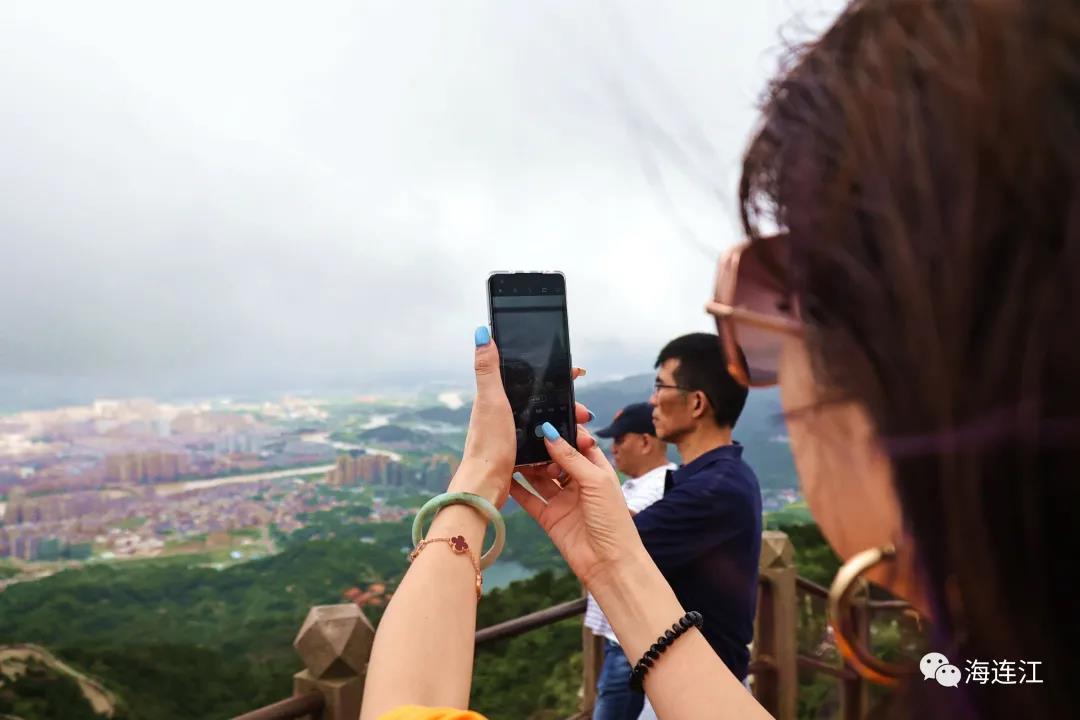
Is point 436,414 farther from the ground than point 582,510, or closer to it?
closer to it

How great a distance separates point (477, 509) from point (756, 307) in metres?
0.48

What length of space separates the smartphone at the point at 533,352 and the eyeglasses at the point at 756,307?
0.54m

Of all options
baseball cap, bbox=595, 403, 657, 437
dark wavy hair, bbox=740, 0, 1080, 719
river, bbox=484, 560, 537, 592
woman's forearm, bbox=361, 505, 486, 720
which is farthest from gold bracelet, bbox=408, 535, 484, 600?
river, bbox=484, 560, 537, 592

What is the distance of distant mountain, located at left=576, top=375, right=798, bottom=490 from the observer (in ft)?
2.23

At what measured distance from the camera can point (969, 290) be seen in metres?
0.45

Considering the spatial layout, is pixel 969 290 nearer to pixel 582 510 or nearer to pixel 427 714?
pixel 427 714

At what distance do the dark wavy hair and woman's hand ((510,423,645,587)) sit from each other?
534 millimetres

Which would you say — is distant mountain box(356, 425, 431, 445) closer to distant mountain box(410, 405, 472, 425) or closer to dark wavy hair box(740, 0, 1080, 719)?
distant mountain box(410, 405, 472, 425)

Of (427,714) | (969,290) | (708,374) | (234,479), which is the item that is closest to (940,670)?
(969,290)

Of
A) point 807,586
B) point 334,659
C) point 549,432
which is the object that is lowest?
point 807,586

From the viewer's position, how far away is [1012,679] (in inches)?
19.6

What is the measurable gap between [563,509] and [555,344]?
33 centimetres

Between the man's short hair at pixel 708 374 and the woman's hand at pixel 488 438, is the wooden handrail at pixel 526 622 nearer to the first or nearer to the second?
the man's short hair at pixel 708 374

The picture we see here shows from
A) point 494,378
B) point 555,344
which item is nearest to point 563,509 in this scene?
point 494,378
